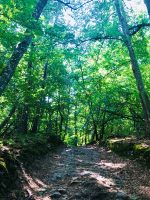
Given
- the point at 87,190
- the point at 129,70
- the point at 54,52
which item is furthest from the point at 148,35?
the point at 87,190

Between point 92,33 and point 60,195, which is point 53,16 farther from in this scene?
point 60,195

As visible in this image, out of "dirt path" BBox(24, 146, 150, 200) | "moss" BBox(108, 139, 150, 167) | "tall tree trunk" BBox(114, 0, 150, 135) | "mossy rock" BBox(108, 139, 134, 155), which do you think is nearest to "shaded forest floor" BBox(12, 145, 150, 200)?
"dirt path" BBox(24, 146, 150, 200)

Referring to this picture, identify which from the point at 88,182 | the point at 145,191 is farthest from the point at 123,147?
the point at 145,191

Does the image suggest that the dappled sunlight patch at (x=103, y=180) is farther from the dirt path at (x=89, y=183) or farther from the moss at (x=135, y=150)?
the moss at (x=135, y=150)

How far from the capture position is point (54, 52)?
507 inches

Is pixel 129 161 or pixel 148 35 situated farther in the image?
pixel 148 35

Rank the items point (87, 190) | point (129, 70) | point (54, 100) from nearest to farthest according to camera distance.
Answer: point (87, 190) < point (129, 70) < point (54, 100)

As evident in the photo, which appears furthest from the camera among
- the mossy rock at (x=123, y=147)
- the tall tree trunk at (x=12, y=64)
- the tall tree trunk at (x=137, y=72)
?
the mossy rock at (x=123, y=147)

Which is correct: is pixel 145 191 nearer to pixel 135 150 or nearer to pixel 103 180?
pixel 103 180

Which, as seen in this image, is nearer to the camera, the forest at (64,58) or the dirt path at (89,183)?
the dirt path at (89,183)

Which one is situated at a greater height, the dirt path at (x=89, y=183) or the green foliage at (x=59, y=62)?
the green foliage at (x=59, y=62)

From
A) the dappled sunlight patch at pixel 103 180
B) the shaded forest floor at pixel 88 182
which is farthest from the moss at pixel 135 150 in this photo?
the dappled sunlight patch at pixel 103 180

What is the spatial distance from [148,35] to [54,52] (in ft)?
26.2

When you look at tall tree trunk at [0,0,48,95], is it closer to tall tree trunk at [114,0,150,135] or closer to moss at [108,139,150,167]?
tall tree trunk at [114,0,150,135]
